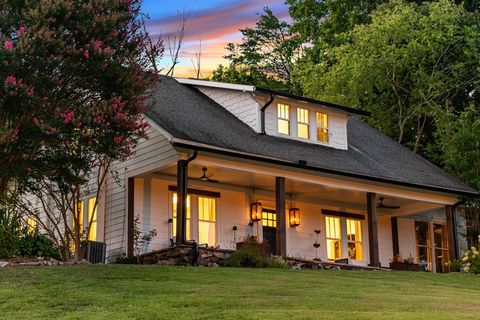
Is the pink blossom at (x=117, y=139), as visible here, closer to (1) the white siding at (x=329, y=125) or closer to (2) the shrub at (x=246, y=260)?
(2) the shrub at (x=246, y=260)

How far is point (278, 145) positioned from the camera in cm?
2053

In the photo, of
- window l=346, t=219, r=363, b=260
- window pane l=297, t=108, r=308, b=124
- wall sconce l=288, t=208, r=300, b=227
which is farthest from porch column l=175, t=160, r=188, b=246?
window l=346, t=219, r=363, b=260

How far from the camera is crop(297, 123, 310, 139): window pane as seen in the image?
22203 millimetres

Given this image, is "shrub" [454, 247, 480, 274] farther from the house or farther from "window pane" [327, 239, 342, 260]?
"window pane" [327, 239, 342, 260]

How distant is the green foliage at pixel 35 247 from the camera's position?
17.1 meters

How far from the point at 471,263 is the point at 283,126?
635cm

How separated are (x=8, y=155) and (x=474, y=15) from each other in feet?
84.7

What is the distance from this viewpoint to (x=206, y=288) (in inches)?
467

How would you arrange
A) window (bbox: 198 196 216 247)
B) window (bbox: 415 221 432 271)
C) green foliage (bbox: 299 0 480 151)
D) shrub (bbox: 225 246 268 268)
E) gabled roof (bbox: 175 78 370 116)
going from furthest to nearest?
green foliage (bbox: 299 0 480 151) → window (bbox: 415 221 432 271) → gabled roof (bbox: 175 78 370 116) → window (bbox: 198 196 216 247) → shrub (bbox: 225 246 268 268)

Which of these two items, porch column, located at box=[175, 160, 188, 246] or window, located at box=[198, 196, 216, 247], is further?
window, located at box=[198, 196, 216, 247]

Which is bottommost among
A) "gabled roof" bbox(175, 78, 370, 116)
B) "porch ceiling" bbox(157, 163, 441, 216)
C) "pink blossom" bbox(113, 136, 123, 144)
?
"pink blossom" bbox(113, 136, 123, 144)

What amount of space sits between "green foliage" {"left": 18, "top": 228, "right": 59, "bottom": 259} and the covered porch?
74.7 inches

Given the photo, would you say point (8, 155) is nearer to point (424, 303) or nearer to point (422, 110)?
point (424, 303)

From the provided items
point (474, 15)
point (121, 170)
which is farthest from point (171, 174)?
point (474, 15)
